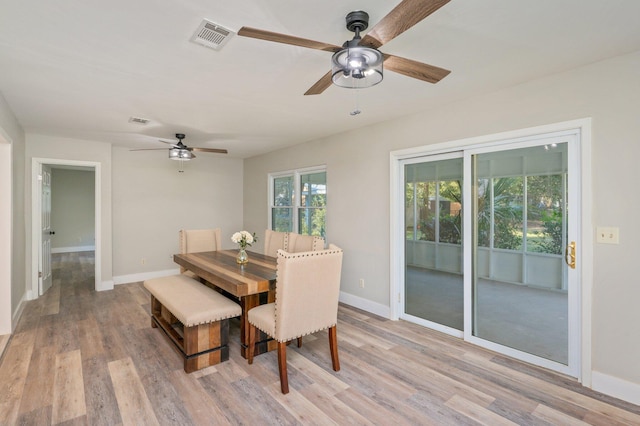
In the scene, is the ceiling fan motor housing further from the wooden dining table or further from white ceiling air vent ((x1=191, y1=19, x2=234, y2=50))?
the wooden dining table

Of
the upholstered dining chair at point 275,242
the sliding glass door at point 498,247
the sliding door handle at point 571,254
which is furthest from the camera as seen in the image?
the upholstered dining chair at point 275,242

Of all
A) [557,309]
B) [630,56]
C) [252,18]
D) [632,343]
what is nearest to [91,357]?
[252,18]

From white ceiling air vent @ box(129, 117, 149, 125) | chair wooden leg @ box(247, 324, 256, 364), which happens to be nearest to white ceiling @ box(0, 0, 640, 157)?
white ceiling air vent @ box(129, 117, 149, 125)

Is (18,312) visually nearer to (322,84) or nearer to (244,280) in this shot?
(244,280)

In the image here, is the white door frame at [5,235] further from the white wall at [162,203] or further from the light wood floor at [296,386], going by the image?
the white wall at [162,203]

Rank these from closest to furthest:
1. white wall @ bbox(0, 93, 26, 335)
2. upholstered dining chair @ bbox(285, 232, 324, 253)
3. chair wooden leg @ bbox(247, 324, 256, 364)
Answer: chair wooden leg @ bbox(247, 324, 256, 364) < white wall @ bbox(0, 93, 26, 335) < upholstered dining chair @ bbox(285, 232, 324, 253)

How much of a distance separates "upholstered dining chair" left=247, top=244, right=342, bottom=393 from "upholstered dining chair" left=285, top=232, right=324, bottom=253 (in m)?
0.90

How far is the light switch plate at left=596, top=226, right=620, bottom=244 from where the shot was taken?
2.25 meters

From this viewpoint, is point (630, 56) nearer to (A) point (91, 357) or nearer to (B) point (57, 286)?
(A) point (91, 357)

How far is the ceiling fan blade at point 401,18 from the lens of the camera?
1.22 m

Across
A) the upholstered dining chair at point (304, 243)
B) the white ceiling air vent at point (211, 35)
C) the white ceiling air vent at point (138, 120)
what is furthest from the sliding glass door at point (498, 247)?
the white ceiling air vent at point (138, 120)

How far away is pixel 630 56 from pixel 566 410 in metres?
2.49

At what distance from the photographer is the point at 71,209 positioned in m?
9.23

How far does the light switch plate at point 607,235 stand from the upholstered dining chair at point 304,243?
93.8 inches
